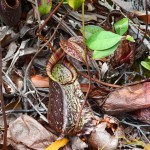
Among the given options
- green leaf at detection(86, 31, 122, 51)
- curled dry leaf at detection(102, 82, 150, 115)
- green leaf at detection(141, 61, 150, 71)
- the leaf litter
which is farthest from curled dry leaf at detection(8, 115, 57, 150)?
green leaf at detection(141, 61, 150, 71)

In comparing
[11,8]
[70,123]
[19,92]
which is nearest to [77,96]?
[70,123]

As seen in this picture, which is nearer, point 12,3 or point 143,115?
point 143,115

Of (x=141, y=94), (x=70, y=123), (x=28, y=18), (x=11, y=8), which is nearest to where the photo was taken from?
(x=70, y=123)

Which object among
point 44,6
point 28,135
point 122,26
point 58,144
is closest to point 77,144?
point 58,144

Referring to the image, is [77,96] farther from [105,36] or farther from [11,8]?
[11,8]

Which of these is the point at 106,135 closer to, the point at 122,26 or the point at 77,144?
the point at 77,144

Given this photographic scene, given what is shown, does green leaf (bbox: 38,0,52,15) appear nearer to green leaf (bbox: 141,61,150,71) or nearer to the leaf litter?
the leaf litter
